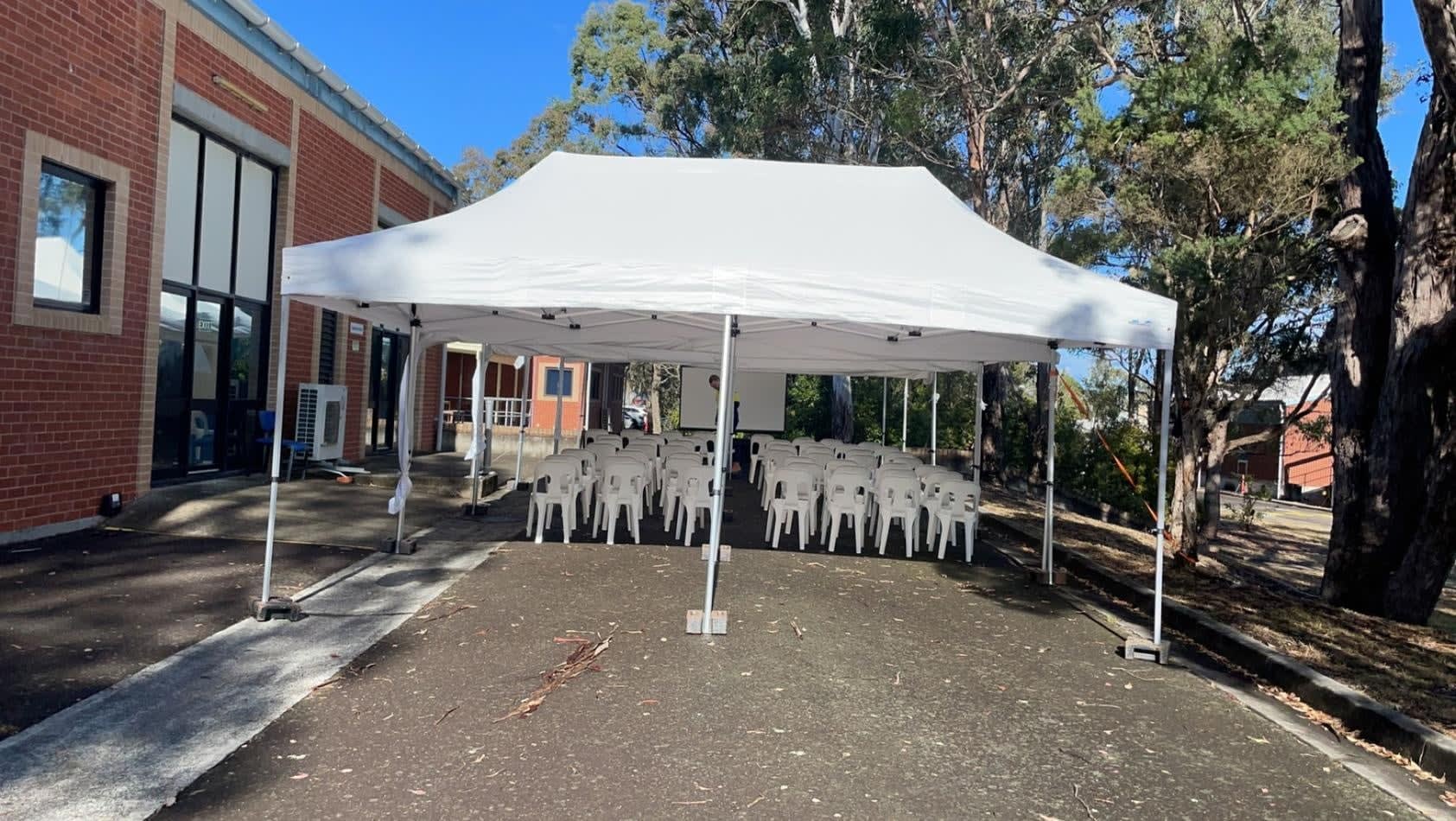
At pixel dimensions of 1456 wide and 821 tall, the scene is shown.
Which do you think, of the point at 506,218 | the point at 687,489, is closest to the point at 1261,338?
the point at 687,489

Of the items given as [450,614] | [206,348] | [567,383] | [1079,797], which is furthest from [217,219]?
[567,383]

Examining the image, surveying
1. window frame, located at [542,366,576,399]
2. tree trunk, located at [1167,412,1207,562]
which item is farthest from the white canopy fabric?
window frame, located at [542,366,576,399]

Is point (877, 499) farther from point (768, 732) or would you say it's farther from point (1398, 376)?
point (768, 732)

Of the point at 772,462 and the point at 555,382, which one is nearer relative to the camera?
the point at 772,462

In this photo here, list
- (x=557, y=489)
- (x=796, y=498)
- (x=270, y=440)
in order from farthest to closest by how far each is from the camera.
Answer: (x=270, y=440)
(x=796, y=498)
(x=557, y=489)

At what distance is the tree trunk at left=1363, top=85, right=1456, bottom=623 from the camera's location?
7.58 meters

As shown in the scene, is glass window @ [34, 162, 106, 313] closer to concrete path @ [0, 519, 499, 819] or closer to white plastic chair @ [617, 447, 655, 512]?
concrete path @ [0, 519, 499, 819]

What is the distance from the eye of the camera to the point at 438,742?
162 inches

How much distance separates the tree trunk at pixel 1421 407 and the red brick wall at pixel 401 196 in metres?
13.6

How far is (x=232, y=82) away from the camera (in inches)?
426

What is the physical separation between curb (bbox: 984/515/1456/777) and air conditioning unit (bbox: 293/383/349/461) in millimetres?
9510

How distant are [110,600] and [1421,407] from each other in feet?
31.8

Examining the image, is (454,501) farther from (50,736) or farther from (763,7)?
(763,7)

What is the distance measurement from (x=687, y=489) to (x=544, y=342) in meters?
2.64
